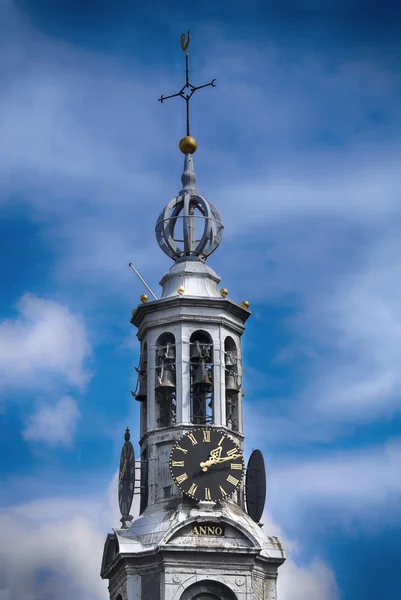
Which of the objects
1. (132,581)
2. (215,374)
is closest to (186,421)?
(215,374)

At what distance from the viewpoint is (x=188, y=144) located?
78062mm

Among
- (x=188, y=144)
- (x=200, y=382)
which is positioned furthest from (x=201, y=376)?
(x=188, y=144)

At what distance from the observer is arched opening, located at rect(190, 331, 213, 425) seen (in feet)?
237

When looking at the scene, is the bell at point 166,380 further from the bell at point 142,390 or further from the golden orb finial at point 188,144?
the golden orb finial at point 188,144

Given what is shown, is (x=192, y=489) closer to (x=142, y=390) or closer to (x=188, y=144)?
(x=142, y=390)

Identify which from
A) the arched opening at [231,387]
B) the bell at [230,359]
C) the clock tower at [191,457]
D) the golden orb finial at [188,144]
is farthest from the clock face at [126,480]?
the golden orb finial at [188,144]

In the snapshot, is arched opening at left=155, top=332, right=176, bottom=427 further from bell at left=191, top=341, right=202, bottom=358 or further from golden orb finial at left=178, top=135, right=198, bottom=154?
golden orb finial at left=178, top=135, right=198, bottom=154

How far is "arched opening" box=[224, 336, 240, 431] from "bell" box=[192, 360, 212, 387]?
50.3 inches

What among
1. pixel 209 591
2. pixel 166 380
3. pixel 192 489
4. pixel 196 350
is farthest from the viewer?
pixel 196 350

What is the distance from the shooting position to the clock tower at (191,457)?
6875 centimetres

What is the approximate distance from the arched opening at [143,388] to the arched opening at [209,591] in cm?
748

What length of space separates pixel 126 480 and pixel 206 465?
3.73 metres

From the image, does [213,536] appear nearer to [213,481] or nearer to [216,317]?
[213,481]

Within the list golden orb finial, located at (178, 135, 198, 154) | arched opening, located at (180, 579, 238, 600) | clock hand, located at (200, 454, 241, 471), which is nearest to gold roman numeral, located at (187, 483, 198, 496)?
clock hand, located at (200, 454, 241, 471)
